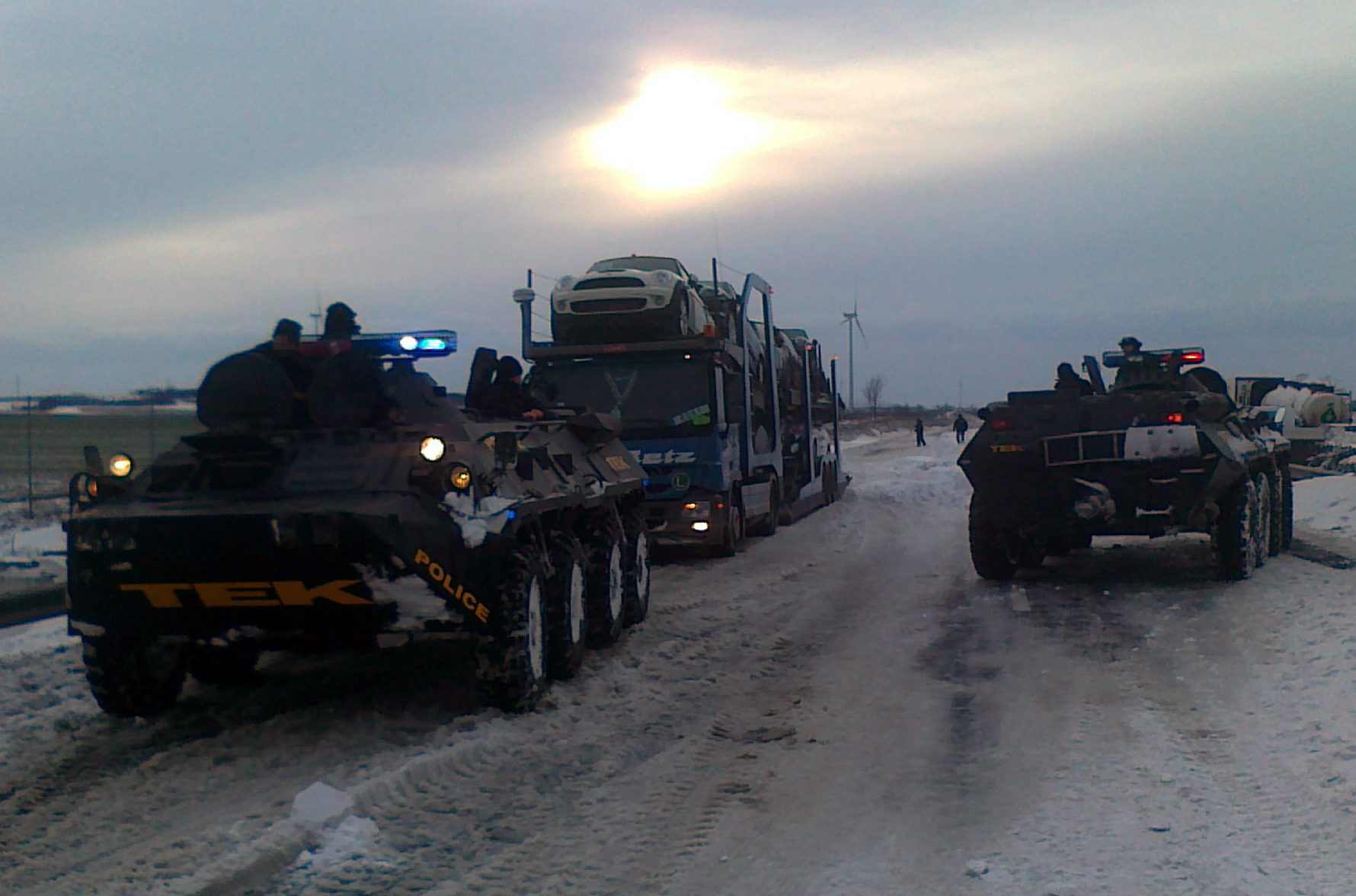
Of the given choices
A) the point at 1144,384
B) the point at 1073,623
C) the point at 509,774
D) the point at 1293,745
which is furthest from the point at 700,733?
the point at 1144,384

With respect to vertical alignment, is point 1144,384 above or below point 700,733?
above

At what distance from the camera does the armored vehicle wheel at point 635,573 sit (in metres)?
9.91

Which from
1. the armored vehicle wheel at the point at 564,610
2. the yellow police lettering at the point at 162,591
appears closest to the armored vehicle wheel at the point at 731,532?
the armored vehicle wheel at the point at 564,610

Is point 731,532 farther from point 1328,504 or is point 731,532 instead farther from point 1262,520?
point 1328,504

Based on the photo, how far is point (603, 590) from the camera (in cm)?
902

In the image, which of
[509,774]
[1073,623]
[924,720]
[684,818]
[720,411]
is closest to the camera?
[684,818]

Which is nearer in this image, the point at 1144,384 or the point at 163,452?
the point at 163,452

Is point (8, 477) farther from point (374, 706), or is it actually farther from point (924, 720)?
point (924, 720)

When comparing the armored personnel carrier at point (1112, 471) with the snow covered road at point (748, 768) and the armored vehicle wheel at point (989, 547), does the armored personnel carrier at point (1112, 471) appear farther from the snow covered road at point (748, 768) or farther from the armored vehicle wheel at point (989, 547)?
the snow covered road at point (748, 768)

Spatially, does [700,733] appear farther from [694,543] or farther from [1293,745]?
[694,543]

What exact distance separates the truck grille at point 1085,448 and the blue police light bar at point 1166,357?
6.10ft

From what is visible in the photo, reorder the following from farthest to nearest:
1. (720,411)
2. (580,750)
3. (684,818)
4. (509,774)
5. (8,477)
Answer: (8,477)
(720,411)
(580,750)
(509,774)
(684,818)

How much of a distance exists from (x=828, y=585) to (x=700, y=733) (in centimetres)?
604

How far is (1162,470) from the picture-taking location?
11242mm
